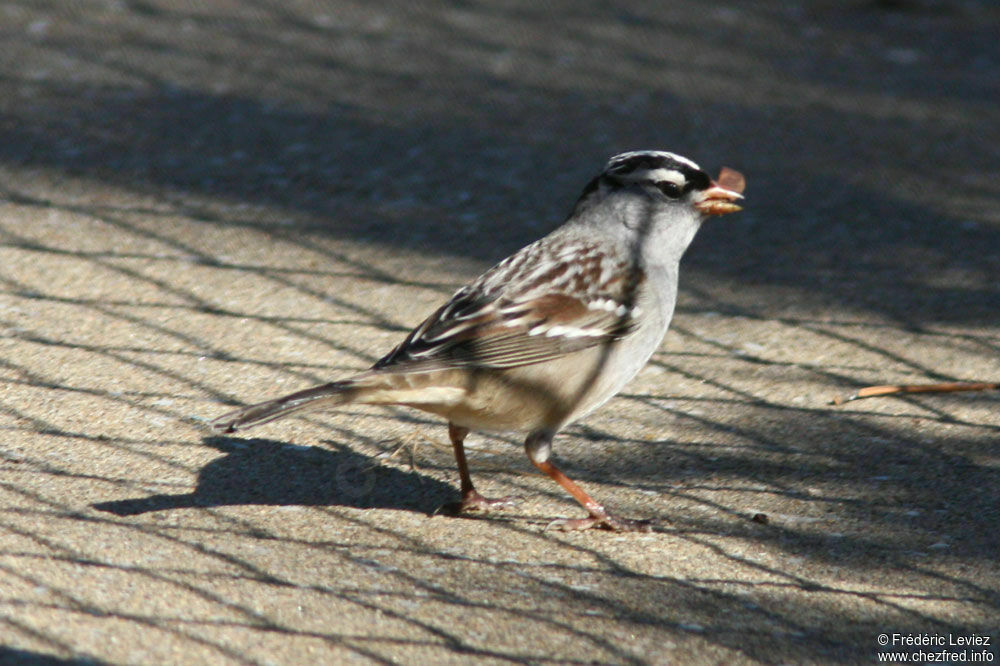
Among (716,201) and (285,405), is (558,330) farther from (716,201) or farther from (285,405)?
(285,405)

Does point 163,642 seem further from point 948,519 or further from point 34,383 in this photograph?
point 948,519

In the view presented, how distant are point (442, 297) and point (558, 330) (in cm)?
151

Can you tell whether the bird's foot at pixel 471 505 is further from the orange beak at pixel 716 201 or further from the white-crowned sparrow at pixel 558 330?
the orange beak at pixel 716 201

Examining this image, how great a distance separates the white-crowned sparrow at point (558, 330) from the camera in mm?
4039

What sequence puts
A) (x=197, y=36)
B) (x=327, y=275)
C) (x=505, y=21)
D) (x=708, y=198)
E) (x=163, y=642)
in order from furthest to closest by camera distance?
(x=505, y=21) → (x=197, y=36) → (x=327, y=275) → (x=708, y=198) → (x=163, y=642)

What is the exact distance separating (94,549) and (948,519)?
2.47 metres

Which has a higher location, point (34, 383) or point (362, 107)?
point (362, 107)

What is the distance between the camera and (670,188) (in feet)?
14.9

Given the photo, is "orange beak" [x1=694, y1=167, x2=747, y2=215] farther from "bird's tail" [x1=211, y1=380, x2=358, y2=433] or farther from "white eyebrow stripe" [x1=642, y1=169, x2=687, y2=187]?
"bird's tail" [x1=211, y1=380, x2=358, y2=433]

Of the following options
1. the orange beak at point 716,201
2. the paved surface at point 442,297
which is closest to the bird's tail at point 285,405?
the paved surface at point 442,297

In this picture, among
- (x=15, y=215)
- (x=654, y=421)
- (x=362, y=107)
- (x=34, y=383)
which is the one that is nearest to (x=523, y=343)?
(x=654, y=421)

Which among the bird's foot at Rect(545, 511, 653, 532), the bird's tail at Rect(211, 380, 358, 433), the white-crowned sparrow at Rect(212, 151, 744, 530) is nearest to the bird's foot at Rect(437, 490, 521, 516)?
the white-crowned sparrow at Rect(212, 151, 744, 530)

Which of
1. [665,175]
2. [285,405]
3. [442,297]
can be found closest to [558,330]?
[665,175]

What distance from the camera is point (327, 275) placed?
5793 mm
